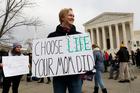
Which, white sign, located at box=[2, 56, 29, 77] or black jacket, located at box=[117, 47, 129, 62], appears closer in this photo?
white sign, located at box=[2, 56, 29, 77]

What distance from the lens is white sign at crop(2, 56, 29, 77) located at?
8391 millimetres

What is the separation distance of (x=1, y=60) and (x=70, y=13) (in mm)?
5170

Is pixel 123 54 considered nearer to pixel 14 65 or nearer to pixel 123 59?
pixel 123 59

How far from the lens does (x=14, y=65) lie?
867 cm

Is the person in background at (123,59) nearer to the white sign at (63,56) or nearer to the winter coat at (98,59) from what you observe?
the winter coat at (98,59)

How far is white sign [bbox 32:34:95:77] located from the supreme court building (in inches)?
3486

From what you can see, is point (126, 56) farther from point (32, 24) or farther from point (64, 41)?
point (32, 24)

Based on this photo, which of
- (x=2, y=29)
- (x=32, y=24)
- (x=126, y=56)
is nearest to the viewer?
(x=126, y=56)

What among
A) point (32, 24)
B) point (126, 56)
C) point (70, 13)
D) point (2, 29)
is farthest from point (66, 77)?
point (32, 24)

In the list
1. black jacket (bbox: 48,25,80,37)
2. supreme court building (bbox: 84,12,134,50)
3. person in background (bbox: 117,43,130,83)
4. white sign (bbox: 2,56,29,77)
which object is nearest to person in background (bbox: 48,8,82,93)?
black jacket (bbox: 48,25,80,37)

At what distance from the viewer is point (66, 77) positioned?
4.46 m

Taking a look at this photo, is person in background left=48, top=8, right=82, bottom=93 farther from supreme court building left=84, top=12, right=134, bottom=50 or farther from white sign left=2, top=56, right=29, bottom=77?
supreme court building left=84, top=12, right=134, bottom=50

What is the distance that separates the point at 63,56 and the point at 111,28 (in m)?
95.3

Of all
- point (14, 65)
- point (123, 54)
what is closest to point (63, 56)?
point (14, 65)
